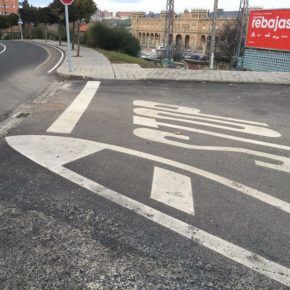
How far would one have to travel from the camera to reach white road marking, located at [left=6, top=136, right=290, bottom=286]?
279 cm

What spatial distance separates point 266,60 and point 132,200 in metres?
18.6

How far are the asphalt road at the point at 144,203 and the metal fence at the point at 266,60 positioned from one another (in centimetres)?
1318

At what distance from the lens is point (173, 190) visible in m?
3.94

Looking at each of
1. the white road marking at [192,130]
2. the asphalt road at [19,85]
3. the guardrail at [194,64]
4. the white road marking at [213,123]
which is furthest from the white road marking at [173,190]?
the guardrail at [194,64]

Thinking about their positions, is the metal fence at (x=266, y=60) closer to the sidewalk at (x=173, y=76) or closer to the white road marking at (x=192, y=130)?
the sidewalk at (x=173, y=76)

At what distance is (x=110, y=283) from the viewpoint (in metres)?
2.54

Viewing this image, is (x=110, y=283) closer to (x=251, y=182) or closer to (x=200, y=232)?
(x=200, y=232)

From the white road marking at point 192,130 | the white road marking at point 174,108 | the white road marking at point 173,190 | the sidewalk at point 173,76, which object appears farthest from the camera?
the sidewalk at point 173,76

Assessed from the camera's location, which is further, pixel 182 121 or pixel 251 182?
pixel 182 121

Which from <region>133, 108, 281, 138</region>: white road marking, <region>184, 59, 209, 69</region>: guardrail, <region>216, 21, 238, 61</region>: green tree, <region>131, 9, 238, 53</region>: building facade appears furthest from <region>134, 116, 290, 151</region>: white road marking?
<region>131, 9, 238, 53</region>: building facade

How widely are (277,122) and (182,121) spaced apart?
6.54ft

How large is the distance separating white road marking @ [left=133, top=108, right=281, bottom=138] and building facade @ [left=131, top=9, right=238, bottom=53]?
89591mm

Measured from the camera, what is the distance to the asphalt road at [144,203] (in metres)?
2.67

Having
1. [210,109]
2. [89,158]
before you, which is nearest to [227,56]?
[210,109]
